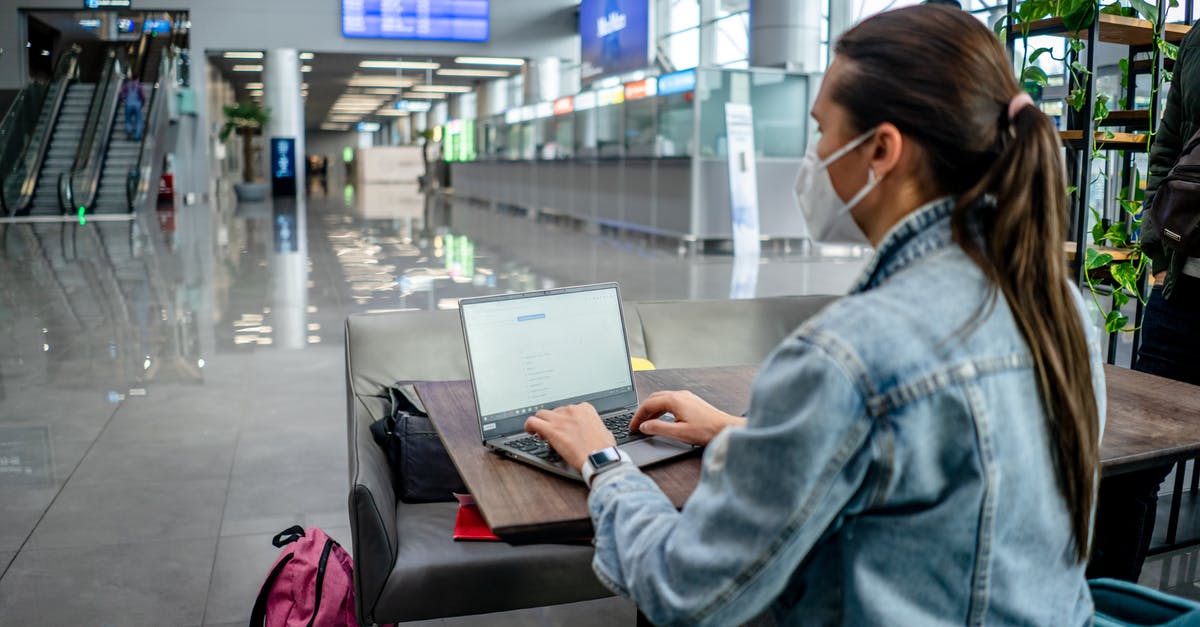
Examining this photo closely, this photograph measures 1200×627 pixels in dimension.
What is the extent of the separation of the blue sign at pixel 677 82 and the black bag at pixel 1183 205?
8.80 meters

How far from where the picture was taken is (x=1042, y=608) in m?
0.92

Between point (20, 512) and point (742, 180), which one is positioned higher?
point (742, 180)

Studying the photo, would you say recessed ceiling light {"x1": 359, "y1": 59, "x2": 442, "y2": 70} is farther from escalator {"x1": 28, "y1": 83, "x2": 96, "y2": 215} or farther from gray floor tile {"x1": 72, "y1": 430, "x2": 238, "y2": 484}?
gray floor tile {"x1": 72, "y1": 430, "x2": 238, "y2": 484}

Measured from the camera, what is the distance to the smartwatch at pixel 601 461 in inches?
46.1

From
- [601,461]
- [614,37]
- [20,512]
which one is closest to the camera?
[601,461]

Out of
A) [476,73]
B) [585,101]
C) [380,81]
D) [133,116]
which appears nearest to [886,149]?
[585,101]

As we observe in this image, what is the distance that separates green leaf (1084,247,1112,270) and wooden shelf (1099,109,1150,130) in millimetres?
416

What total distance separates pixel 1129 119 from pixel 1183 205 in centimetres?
103

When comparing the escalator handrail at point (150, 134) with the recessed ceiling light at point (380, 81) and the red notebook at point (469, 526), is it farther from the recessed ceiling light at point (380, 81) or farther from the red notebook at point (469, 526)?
the red notebook at point (469, 526)

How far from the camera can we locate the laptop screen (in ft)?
5.20

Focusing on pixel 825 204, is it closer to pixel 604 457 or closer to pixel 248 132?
pixel 604 457

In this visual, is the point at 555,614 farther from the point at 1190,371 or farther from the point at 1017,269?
the point at 1017,269

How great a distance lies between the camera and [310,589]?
2086mm

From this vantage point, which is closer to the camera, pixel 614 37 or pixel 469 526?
pixel 469 526
